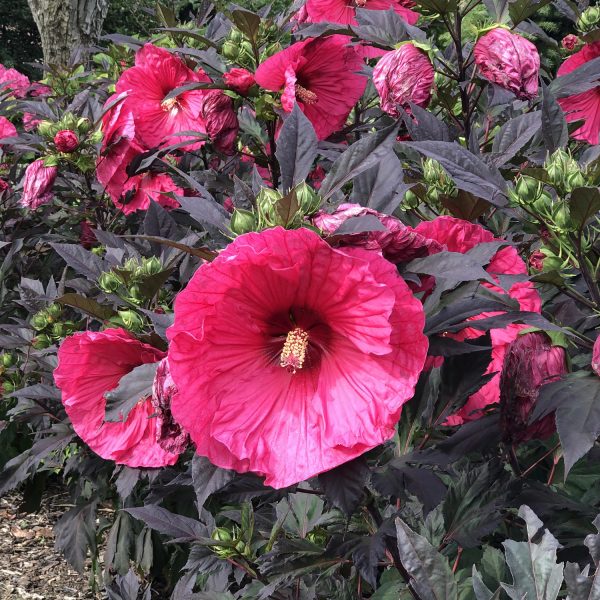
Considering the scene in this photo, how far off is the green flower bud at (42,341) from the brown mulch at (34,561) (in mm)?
1139

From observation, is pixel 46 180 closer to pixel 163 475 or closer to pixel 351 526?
pixel 163 475

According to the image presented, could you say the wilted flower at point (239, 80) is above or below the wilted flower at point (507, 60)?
below

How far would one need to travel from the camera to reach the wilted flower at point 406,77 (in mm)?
1257

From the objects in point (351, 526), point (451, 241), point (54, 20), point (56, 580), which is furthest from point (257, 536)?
point (54, 20)

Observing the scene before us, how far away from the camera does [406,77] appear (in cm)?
126

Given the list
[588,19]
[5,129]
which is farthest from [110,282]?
[5,129]

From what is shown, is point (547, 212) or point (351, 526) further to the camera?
point (351, 526)

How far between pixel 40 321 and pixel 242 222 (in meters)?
1.11

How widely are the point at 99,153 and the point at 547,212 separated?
127 cm

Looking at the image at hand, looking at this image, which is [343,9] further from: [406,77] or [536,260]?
[536,260]

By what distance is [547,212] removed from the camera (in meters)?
0.94

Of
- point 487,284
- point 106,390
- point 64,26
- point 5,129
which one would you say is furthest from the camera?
point 64,26

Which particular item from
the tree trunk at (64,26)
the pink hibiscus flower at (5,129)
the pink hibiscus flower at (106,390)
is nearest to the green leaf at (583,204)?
the pink hibiscus flower at (106,390)

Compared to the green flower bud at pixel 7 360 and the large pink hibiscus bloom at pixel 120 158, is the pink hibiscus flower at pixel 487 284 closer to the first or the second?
the large pink hibiscus bloom at pixel 120 158
